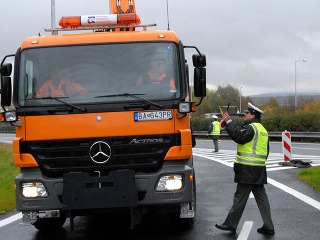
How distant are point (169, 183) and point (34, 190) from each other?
5.56 feet

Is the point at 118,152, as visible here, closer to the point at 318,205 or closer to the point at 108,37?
the point at 108,37

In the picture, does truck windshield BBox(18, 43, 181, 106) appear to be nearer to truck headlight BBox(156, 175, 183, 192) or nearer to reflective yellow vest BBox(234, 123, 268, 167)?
truck headlight BBox(156, 175, 183, 192)

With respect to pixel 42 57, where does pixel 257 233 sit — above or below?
below

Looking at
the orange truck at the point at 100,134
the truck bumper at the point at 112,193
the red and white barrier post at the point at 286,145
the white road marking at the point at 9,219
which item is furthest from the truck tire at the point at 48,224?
the red and white barrier post at the point at 286,145

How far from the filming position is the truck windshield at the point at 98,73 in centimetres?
807

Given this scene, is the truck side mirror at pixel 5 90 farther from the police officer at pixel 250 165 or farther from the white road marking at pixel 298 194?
the white road marking at pixel 298 194

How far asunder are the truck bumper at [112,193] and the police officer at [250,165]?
3.97 feet

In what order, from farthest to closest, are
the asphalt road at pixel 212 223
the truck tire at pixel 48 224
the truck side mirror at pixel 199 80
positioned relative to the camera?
the truck tire at pixel 48 224 → the asphalt road at pixel 212 223 → the truck side mirror at pixel 199 80

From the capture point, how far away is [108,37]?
843 centimetres

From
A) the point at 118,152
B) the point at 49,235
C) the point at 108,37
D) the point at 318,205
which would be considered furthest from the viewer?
the point at 318,205

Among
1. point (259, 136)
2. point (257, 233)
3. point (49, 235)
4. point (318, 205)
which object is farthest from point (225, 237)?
point (318, 205)

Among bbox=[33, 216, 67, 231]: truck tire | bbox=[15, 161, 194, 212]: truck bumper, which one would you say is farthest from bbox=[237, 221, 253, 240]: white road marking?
bbox=[33, 216, 67, 231]: truck tire

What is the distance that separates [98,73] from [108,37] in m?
0.55

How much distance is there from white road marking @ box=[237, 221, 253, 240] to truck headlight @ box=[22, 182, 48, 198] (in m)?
2.73
